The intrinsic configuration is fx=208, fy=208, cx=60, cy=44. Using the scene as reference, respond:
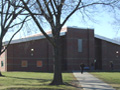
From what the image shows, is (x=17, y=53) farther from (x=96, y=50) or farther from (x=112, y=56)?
(x=112, y=56)

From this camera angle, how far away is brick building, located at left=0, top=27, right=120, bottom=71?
3866 centimetres

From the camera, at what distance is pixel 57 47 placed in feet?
50.0

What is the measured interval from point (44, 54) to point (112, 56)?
15.3 metres

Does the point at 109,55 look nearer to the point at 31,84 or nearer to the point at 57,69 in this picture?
the point at 57,69

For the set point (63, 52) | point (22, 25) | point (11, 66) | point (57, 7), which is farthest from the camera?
point (63, 52)

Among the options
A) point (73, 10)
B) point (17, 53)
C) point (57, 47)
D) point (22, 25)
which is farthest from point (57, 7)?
point (17, 53)

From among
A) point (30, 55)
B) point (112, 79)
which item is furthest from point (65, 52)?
point (112, 79)

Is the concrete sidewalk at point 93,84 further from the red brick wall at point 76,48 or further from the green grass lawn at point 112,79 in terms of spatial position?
the red brick wall at point 76,48

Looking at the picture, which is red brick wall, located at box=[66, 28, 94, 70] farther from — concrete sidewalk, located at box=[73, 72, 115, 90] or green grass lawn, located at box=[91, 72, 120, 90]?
concrete sidewalk, located at box=[73, 72, 115, 90]

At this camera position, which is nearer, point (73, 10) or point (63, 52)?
point (73, 10)

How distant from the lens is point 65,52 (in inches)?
1618

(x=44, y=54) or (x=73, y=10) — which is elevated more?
(x=73, y=10)

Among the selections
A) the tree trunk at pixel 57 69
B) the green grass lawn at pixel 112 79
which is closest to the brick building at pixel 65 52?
the green grass lawn at pixel 112 79

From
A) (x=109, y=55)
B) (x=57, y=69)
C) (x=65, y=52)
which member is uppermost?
(x=65, y=52)
